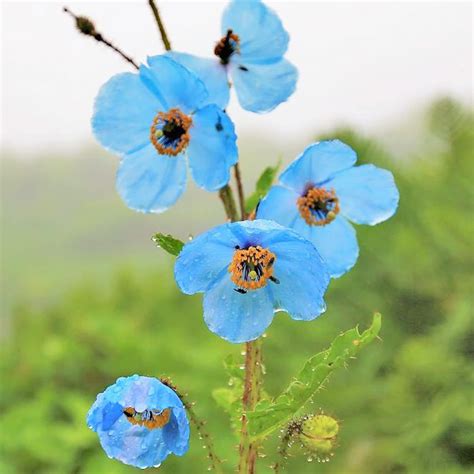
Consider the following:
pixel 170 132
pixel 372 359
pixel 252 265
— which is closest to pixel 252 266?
pixel 252 265

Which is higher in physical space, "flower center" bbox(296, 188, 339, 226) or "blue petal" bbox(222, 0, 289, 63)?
"blue petal" bbox(222, 0, 289, 63)

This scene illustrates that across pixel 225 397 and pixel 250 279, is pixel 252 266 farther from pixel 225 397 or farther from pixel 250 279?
pixel 225 397

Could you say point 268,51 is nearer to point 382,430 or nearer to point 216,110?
point 216,110

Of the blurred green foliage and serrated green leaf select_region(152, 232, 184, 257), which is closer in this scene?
serrated green leaf select_region(152, 232, 184, 257)

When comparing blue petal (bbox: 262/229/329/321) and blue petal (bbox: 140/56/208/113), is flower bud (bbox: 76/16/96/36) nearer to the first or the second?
blue petal (bbox: 140/56/208/113)

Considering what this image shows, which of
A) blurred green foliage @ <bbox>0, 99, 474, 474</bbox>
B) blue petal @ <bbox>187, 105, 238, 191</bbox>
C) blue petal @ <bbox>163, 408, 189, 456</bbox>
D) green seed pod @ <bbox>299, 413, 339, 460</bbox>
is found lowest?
blurred green foliage @ <bbox>0, 99, 474, 474</bbox>

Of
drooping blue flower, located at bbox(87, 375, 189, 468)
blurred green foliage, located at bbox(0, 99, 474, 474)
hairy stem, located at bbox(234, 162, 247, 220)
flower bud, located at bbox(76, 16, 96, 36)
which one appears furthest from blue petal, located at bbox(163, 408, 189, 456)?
Result: blurred green foliage, located at bbox(0, 99, 474, 474)
